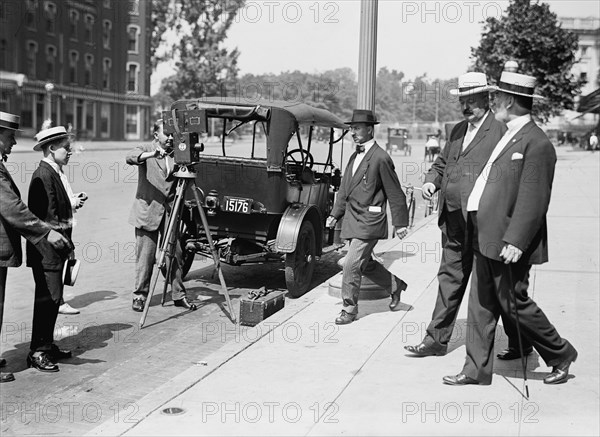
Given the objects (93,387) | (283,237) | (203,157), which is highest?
(203,157)

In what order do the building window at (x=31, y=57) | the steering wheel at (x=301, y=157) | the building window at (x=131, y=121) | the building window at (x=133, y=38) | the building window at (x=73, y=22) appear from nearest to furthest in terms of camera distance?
1. the steering wheel at (x=301, y=157)
2. the building window at (x=31, y=57)
3. the building window at (x=73, y=22)
4. the building window at (x=131, y=121)
5. the building window at (x=133, y=38)

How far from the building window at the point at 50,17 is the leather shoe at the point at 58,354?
161ft

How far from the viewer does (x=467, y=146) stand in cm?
553

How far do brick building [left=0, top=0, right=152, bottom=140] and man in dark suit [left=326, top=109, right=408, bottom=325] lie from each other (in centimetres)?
3734

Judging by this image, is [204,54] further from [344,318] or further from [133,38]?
[344,318]

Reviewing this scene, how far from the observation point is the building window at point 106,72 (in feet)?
190

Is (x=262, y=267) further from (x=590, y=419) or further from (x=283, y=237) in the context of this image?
(x=590, y=419)

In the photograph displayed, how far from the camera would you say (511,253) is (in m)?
4.68

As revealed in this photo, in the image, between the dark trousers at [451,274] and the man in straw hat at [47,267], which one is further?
the man in straw hat at [47,267]

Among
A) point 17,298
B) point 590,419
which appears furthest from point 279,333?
point 17,298

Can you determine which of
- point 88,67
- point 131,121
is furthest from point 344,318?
point 131,121

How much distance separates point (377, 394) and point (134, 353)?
2519 mm

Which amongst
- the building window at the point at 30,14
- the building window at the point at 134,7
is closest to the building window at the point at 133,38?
the building window at the point at 134,7

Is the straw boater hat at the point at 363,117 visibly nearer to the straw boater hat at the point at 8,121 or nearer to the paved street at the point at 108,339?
the paved street at the point at 108,339
